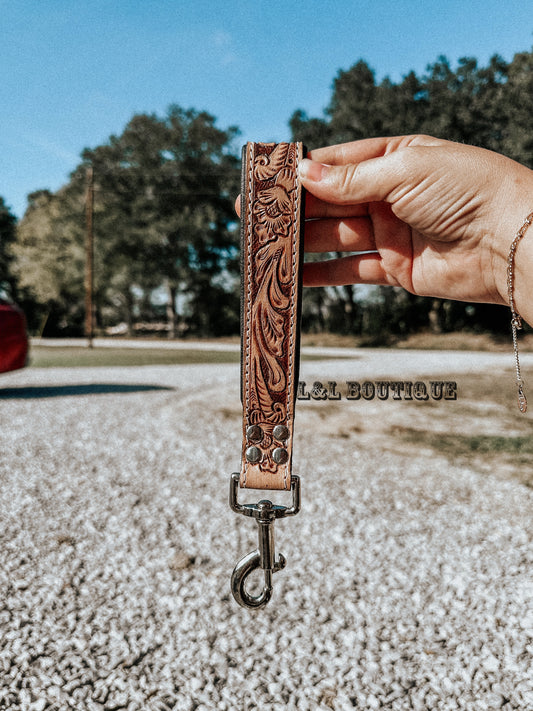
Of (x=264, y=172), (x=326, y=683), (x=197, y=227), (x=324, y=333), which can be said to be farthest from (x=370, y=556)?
(x=197, y=227)

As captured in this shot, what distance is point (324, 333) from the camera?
31562mm

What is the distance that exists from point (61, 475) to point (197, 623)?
262cm

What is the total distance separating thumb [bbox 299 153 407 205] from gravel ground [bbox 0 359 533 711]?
75.1 inches

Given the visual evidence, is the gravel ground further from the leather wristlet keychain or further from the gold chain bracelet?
the gold chain bracelet

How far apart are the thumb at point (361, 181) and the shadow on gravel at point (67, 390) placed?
8.01 metres

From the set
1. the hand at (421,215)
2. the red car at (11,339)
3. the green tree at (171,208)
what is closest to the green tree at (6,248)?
the green tree at (171,208)

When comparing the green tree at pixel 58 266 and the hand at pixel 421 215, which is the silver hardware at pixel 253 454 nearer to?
the hand at pixel 421 215

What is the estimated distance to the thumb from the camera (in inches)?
62.0

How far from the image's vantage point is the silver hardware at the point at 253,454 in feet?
4.89

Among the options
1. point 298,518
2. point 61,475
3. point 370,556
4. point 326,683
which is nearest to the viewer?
point 326,683

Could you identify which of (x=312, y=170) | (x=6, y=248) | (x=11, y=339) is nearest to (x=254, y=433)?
(x=312, y=170)

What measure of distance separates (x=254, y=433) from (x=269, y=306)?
36 centimetres

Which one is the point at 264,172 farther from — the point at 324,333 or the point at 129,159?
the point at 129,159

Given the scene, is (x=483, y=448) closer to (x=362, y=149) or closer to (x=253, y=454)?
(x=362, y=149)
